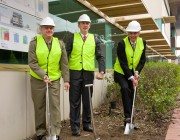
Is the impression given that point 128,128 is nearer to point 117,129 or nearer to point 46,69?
point 117,129

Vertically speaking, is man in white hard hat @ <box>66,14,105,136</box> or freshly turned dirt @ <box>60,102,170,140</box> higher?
man in white hard hat @ <box>66,14,105,136</box>

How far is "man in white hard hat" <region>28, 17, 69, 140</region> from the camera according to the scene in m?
4.63

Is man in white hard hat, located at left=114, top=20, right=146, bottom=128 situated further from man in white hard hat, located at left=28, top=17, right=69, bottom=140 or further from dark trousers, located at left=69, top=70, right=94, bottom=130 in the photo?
man in white hard hat, located at left=28, top=17, right=69, bottom=140

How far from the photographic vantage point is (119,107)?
8.55 meters

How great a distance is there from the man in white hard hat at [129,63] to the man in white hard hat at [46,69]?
119 centimetres

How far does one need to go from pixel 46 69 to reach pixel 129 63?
1.67 metres

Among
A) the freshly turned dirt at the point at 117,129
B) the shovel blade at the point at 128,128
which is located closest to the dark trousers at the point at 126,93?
the shovel blade at the point at 128,128

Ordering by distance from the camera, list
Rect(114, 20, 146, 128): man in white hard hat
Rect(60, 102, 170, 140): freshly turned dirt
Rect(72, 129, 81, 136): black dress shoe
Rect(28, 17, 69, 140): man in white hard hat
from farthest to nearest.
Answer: Rect(114, 20, 146, 128): man in white hard hat, Rect(72, 129, 81, 136): black dress shoe, Rect(60, 102, 170, 140): freshly turned dirt, Rect(28, 17, 69, 140): man in white hard hat

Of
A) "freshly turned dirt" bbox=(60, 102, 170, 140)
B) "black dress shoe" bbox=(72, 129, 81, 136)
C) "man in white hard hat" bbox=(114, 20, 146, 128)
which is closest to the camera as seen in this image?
"freshly turned dirt" bbox=(60, 102, 170, 140)

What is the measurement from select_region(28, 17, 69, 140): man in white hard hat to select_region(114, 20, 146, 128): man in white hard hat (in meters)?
1.19

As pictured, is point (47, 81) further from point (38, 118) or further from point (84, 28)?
point (84, 28)

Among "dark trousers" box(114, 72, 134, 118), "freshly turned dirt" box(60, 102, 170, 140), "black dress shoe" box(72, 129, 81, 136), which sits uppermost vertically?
"dark trousers" box(114, 72, 134, 118)

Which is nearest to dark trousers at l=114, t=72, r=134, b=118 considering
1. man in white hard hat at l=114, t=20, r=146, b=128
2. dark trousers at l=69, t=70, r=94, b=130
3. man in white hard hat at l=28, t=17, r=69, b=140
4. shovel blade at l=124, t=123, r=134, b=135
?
man in white hard hat at l=114, t=20, r=146, b=128

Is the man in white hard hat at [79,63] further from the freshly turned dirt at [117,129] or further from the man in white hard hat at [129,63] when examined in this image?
the man in white hard hat at [129,63]
